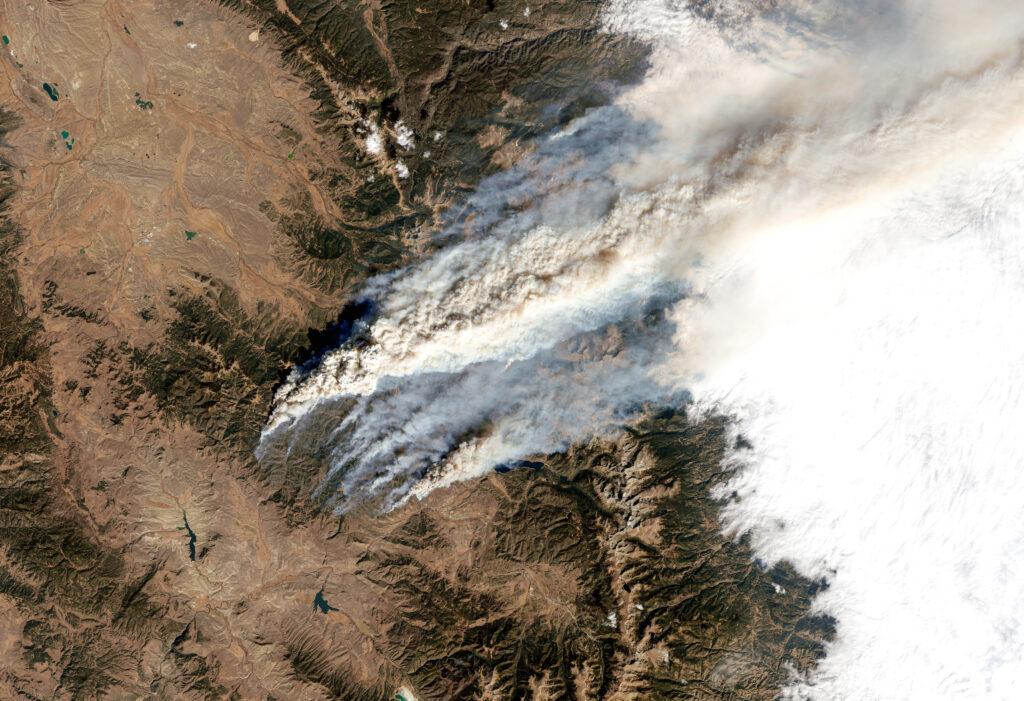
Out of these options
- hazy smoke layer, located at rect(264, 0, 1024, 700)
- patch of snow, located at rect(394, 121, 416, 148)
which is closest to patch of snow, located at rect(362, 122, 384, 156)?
patch of snow, located at rect(394, 121, 416, 148)

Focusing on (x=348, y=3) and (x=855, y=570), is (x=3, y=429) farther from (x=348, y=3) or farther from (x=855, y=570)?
(x=855, y=570)

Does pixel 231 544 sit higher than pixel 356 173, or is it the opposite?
pixel 356 173

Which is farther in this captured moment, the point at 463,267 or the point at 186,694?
the point at 186,694

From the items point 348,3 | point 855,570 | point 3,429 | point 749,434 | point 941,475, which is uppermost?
point 348,3

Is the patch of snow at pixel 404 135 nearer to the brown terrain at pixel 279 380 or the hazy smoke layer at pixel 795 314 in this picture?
the brown terrain at pixel 279 380

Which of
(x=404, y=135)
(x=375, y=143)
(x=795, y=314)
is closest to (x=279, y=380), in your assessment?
(x=375, y=143)

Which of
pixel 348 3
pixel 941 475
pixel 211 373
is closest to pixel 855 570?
pixel 941 475
